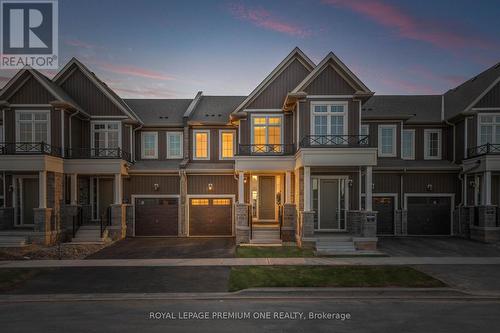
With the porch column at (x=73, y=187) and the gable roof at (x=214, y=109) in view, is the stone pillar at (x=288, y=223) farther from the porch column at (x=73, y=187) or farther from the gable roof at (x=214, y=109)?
the porch column at (x=73, y=187)

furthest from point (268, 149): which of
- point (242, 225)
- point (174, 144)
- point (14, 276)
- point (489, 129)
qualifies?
point (489, 129)

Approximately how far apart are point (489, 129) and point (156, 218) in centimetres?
2264

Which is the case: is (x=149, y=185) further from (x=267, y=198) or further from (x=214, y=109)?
(x=267, y=198)

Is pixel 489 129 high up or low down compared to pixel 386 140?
up

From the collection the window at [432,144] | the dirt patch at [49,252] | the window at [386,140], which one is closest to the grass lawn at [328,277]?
the dirt patch at [49,252]

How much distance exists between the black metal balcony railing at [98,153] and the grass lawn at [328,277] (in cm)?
1180

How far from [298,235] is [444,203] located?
11362 millimetres

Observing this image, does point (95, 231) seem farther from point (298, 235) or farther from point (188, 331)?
point (188, 331)

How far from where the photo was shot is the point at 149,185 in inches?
848

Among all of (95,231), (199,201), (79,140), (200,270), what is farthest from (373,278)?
(79,140)

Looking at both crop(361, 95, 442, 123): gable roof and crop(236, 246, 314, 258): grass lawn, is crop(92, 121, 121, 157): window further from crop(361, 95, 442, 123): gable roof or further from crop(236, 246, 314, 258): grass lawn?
crop(361, 95, 442, 123): gable roof

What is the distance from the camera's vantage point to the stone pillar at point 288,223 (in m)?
18.4

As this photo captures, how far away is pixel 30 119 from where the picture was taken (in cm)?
1922

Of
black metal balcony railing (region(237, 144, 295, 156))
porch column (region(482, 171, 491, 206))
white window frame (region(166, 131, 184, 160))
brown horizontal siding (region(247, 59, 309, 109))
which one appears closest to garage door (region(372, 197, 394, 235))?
porch column (region(482, 171, 491, 206))
